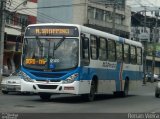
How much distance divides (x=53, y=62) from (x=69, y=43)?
41.8 inches

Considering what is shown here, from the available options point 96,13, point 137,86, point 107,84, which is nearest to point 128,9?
point 96,13

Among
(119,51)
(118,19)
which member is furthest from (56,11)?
(119,51)

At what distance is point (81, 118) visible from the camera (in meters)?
14.6

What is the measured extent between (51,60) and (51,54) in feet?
0.85

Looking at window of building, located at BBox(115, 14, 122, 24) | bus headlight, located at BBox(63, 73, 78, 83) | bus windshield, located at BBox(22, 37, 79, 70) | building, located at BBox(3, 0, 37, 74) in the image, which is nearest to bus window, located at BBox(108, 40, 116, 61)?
bus windshield, located at BBox(22, 37, 79, 70)

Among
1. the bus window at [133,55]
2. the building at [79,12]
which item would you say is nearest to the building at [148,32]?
the building at [79,12]

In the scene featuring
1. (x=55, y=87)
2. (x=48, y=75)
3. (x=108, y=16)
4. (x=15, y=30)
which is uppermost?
(x=108, y=16)

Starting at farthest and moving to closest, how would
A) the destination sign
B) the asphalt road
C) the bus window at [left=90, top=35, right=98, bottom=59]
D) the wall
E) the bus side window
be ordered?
the wall → the bus window at [left=90, top=35, right=98, bottom=59] → the bus side window → the destination sign → the asphalt road

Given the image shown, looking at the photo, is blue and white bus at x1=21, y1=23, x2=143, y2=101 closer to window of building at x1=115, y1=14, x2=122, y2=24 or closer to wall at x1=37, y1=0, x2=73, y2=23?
wall at x1=37, y1=0, x2=73, y2=23

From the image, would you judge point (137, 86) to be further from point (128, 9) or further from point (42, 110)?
point (128, 9)

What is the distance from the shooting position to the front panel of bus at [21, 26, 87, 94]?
20250 millimetres

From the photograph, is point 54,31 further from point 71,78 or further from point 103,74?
point 103,74

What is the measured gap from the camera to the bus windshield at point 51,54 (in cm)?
2030

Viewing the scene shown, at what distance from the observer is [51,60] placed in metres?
A: 20.3
